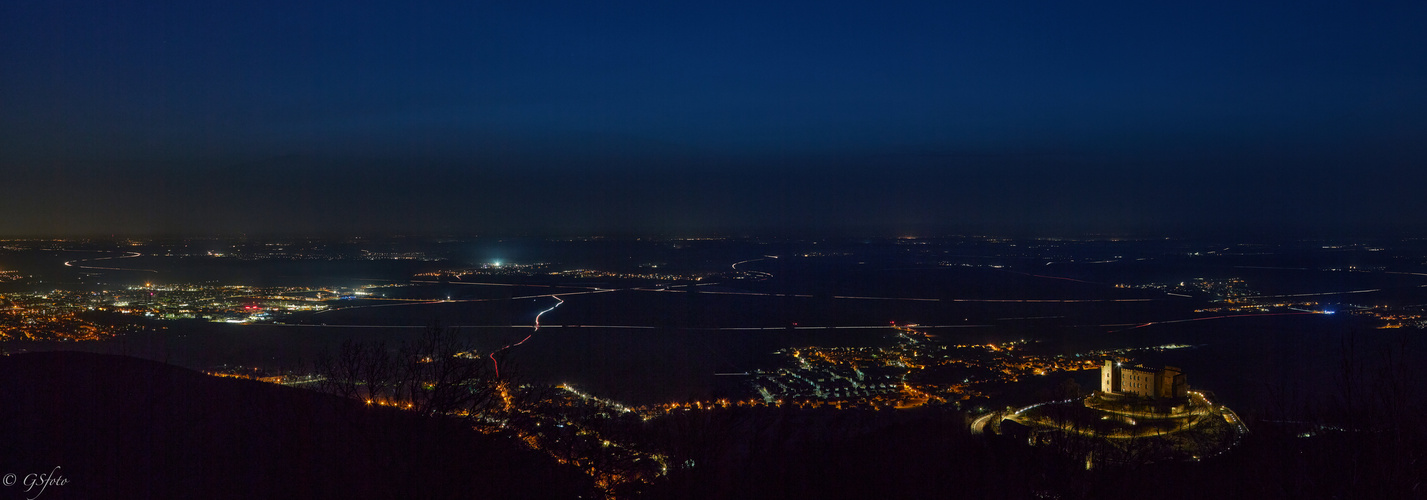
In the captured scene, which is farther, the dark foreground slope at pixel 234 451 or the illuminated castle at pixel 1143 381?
the illuminated castle at pixel 1143 381

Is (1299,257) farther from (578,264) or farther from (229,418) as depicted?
(229,418)

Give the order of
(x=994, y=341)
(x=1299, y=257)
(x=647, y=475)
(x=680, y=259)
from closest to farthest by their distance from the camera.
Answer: (x=647, y=475), (x=994, y=341), (x=1299, y=257), (x=680, y=259)

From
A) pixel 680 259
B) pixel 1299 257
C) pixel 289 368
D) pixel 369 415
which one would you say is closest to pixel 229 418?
pixel 369 415

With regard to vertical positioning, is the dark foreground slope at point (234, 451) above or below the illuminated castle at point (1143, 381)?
above

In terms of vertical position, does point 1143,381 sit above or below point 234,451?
below

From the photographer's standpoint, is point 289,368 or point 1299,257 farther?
point 1299,257
